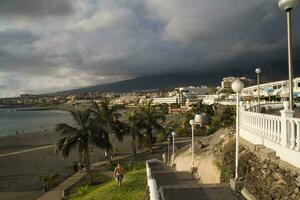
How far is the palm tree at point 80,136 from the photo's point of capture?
75.5 feet

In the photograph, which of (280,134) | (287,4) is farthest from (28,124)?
(287,4)

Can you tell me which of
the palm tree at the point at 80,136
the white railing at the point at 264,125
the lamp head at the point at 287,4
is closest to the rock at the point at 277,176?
the white railing at the point at 264,125

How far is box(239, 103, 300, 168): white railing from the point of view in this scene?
6.46m

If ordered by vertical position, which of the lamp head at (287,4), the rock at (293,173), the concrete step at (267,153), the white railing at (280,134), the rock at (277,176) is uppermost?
the lamp head at (287,4)

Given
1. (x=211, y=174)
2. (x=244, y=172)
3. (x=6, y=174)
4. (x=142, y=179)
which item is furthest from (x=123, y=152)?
(x=244, y=172)

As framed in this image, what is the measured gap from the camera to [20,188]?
2434 cm

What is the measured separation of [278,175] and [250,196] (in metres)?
1.01

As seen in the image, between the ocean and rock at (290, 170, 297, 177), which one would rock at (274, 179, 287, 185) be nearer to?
rock at (290, 170, 297, 177)

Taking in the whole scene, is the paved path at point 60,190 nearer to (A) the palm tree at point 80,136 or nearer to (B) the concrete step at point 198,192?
(A) the palm tree at point 80,136

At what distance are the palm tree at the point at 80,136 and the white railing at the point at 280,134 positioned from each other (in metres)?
15.8

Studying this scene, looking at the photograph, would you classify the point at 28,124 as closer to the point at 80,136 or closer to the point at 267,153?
the point at 80,136

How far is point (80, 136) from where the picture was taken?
2333 cm

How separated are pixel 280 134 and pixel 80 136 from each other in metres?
18.2

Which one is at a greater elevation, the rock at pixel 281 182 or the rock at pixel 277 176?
the rock at pixel 277 176
